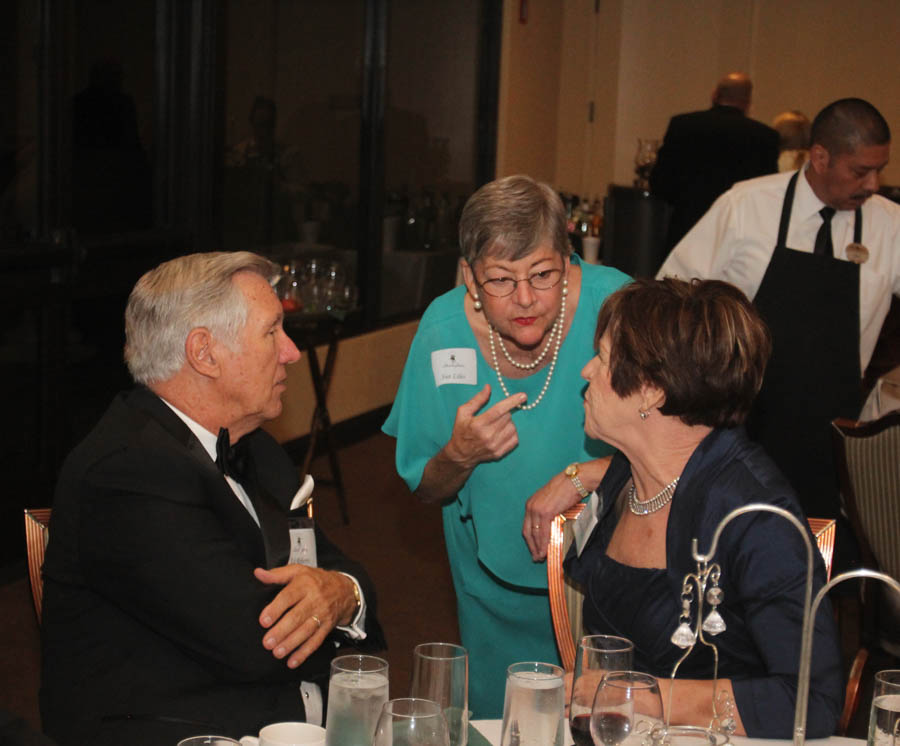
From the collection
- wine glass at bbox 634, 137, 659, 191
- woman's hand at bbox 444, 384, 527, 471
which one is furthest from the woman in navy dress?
wine glass at bbox 634, 137, 659, 191

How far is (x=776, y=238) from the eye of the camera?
141 inches

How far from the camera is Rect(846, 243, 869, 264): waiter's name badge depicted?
3.55m

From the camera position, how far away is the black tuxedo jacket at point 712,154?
668 cm

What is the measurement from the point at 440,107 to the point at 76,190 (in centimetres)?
345

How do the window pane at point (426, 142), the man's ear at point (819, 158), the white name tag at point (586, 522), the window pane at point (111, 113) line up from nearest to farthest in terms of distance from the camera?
the white name tag at point (586, 522)
the man's ear at point (819, 158)
the window pane at point (111, 113)
the window pane at point (426, 142)

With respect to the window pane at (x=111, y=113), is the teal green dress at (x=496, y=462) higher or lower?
lower

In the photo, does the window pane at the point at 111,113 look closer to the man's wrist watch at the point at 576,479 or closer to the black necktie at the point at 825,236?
the black necktie at the point at 825,236

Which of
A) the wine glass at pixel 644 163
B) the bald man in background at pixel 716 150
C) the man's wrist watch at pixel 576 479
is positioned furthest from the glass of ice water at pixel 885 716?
the wine glass at pixel 644 163

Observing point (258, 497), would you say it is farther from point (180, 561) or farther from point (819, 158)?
point (819, 158)

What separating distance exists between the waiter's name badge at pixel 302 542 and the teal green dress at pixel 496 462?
35cm

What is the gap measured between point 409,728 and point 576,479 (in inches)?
39.3

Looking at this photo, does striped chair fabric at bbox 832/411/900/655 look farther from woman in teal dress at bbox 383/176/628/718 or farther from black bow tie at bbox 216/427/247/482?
black bow tie at bbox 216/427/247/482

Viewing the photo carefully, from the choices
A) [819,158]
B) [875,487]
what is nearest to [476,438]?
[875,487]

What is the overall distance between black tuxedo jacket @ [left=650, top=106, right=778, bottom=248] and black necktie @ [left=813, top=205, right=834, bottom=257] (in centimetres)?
315
